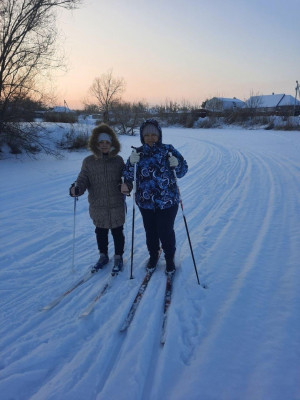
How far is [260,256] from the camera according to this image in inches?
158

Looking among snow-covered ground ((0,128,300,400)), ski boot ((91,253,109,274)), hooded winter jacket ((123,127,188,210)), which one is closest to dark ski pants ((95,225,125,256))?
ski boot ((91,253,109,274))

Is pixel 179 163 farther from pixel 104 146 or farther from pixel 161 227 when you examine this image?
pixel 104 146

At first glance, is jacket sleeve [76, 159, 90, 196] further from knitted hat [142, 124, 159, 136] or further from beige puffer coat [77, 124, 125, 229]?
knitted hat [142, 124, 159, 136]

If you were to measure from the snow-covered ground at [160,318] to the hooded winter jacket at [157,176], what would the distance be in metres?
1.03

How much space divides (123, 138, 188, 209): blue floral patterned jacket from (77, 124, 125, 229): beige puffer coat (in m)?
0.34

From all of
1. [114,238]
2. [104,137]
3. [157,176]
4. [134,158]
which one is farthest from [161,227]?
[104,137]

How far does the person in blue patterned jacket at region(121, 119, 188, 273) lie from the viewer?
3248mm

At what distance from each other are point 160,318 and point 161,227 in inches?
41.8

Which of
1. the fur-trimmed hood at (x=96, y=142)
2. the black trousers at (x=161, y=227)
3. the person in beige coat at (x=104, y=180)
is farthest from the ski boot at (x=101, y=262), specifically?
the fur-trimmed hood at (x=96, y=142)

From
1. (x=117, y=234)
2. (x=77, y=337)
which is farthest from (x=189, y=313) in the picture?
(x=117, y=234)

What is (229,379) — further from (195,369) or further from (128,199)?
(128,199)

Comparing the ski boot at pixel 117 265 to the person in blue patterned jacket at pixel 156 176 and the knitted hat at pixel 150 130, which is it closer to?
the person in blue patterned jacket at pixel 156 176

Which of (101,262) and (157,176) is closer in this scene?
(157,176)

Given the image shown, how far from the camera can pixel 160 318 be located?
280 centimetres
